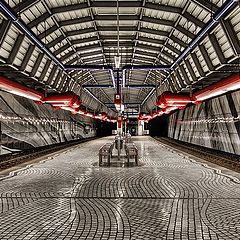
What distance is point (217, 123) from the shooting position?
1762cm

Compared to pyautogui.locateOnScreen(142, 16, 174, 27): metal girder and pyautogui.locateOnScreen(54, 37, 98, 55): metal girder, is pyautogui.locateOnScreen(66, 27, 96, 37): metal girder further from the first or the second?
pyautogui.locateOnScreen(142, 16, 174, 27): metal girder

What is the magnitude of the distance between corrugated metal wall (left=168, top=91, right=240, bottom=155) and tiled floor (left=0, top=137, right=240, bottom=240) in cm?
584

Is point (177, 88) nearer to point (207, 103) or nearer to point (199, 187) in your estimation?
point (207, 103)

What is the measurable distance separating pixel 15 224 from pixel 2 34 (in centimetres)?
694

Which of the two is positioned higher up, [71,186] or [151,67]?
[151,67]

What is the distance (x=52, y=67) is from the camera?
17.7 metres

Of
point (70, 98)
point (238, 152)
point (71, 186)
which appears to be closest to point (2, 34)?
point (70, 98)

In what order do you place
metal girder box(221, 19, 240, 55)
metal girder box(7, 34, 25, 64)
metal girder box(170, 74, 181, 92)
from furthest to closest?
metal girder box(170, 74, 181, 92), metal girder box(7, 34, 25, 64), metal girder box(221, 19, 240, 55)

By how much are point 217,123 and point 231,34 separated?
853cm

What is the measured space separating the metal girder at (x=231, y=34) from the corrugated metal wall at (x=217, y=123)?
4533 millimetres

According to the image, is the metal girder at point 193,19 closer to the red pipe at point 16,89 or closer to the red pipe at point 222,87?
the red pipe at point 222,87

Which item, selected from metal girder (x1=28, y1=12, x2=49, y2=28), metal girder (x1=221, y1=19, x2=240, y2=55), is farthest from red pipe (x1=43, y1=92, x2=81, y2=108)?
metal girder (x1=221, y1=19, x2=240, y2=55)

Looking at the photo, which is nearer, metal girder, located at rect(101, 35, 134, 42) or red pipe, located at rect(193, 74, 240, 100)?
red pipe, located at rect(193, 74, 240, 100)

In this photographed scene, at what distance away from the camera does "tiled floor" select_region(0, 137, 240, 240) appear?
4.64 metres
